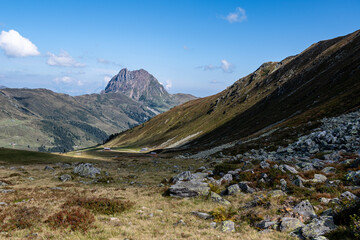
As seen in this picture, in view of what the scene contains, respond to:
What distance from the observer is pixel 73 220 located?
44.8ft

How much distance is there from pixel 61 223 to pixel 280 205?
1440 cm

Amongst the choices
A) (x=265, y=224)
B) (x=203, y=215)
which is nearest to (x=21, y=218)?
(x=203, y=215)

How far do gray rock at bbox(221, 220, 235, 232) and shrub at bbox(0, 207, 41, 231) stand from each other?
11.9 metres

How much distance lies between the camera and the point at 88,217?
14133mm

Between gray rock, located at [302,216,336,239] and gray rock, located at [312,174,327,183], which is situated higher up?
gray rock, located at [312,174,327,183]

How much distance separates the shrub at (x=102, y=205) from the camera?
16031 mm

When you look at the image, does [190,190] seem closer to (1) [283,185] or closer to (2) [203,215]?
(2) [203,215]

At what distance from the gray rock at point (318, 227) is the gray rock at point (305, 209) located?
113cm

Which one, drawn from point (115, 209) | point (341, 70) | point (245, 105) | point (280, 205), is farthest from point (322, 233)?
point (245, 105)

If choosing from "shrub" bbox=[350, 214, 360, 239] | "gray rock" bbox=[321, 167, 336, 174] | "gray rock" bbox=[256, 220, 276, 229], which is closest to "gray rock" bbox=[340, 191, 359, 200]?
"shrub" bbox=[350, 214, 360, 239]

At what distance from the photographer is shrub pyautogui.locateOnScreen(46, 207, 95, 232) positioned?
13.0 meters

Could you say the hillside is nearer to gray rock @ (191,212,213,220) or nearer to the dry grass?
the dry grass

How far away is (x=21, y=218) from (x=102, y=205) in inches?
202

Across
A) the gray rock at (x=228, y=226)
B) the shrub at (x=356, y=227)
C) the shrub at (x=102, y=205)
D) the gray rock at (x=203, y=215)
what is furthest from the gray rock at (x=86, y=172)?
the shrub at (x=356, y=227)
